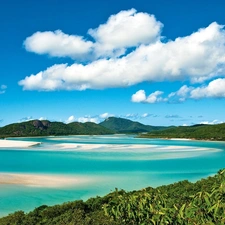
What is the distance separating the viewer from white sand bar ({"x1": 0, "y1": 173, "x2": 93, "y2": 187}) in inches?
985

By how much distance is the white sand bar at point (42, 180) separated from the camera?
25.0 metres

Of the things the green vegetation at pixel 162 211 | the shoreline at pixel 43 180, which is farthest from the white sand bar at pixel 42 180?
the green vegetation at pixel 162 211

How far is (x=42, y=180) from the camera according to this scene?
27.1m

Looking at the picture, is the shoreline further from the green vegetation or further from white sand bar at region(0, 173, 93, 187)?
the green vegetation

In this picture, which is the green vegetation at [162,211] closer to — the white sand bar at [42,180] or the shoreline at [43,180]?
the shoreline at [43,180]

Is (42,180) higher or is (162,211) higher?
(162,211)

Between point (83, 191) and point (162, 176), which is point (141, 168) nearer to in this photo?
point (162, 176)

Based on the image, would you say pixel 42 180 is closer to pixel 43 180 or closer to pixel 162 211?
pixel 43 180

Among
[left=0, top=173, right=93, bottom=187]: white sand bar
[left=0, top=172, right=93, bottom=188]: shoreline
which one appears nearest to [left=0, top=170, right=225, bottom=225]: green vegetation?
[left=0, top=172, right=93, bottom=188]: shoreline

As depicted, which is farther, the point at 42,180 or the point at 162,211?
the point at 42,180

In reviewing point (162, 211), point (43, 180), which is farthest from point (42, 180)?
point (162, 211)

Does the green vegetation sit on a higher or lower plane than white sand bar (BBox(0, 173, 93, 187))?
higher

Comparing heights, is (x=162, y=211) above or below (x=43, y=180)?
above

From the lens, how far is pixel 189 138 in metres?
125
